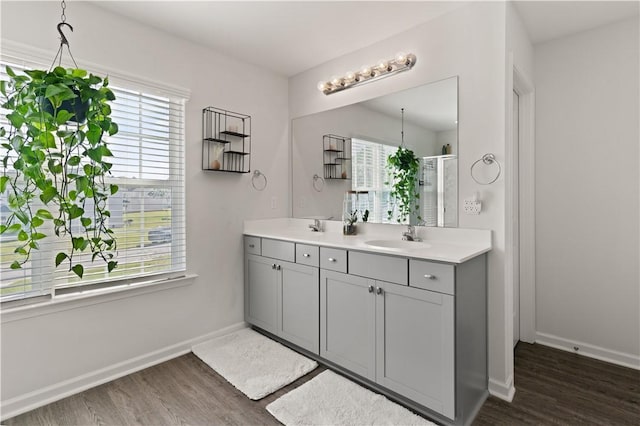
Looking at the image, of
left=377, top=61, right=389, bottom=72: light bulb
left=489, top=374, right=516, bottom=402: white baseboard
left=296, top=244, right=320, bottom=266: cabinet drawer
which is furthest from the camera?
left=377, top=61, right=389, bottom=72: light bulb

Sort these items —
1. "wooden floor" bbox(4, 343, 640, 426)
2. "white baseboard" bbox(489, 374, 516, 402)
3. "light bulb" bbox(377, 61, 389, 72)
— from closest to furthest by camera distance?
1. "wooden floor" bbox(4, 343, 640, 426)
2. "white baseboard" bbox(489, 374, 516, 402)
3. "light bulb" bbox(377, 61, 389, 72)

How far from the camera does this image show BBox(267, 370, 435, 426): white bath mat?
1868mm

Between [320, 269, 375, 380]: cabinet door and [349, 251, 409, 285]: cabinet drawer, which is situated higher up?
[349, 251, 409, 285]: cabinet drawer

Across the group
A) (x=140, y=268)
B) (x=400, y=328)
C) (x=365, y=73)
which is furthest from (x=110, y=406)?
(x=365, y=73)

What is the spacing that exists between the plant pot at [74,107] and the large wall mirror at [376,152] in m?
1.93

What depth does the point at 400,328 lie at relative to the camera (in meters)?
1.97

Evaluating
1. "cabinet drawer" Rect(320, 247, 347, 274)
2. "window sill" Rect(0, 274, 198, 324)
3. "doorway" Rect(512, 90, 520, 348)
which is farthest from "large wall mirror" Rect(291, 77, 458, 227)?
"window sill" Rect(0, 274, 198, 324)

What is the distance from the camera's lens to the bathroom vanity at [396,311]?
181cm

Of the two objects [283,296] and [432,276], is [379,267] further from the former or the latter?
[283,296]

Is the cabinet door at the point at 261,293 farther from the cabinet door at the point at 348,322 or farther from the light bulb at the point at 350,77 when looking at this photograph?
the light bulb at the point at 350,77

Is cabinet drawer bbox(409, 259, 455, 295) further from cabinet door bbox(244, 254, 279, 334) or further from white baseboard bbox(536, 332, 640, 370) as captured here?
white baseboard bbox(536, 332, 640, 370)

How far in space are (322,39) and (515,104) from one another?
166cm

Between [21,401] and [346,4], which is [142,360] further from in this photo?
[346,4]

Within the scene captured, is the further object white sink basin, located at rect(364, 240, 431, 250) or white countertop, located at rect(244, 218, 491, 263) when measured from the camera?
white sink basin, located at rect(364, 240, 431, 250)
